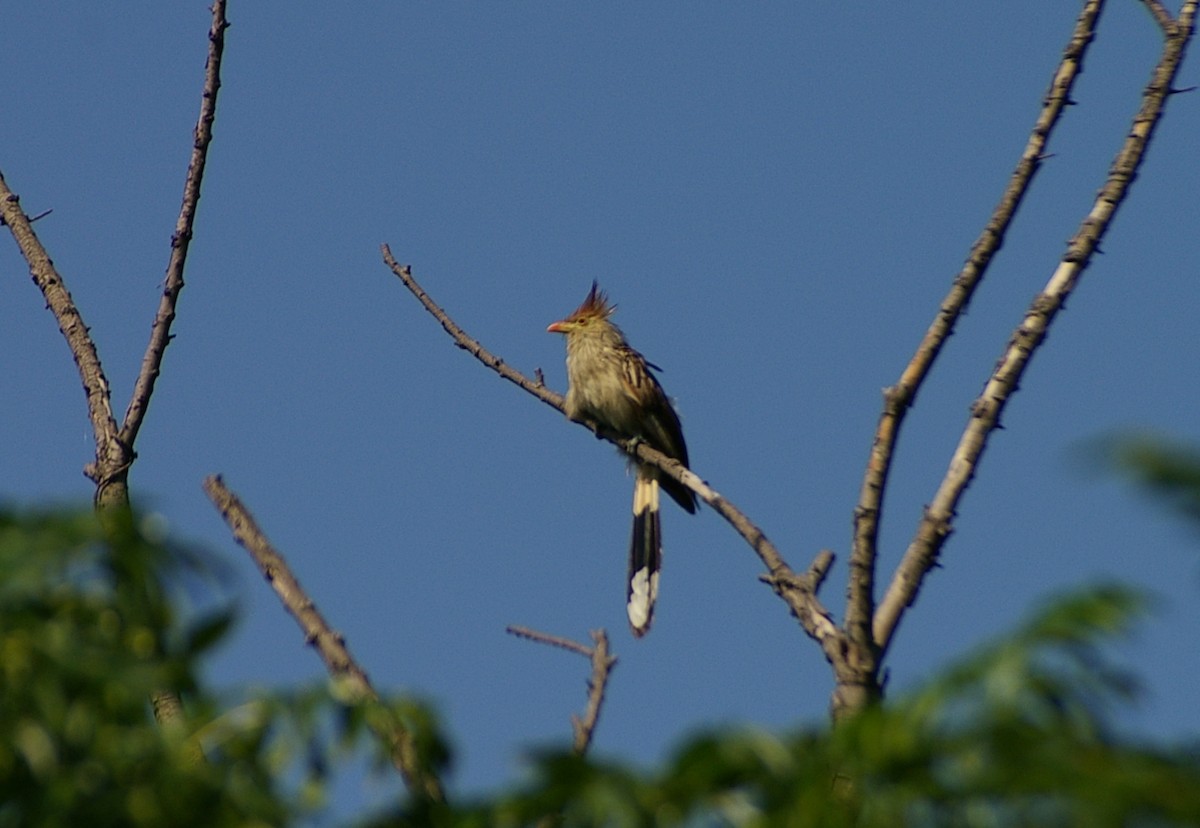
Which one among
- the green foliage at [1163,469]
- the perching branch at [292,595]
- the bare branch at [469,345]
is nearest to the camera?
the green foliage at [1163,469]

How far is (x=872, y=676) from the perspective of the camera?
3260 mm

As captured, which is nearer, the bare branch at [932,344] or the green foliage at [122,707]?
the green foliage at [122,707]

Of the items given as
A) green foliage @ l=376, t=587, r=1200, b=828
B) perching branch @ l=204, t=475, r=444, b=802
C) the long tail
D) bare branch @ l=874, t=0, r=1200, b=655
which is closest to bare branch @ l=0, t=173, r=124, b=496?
perching branch @ l=204, t=475, r=444, b=802

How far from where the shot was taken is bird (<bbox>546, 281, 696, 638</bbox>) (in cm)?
769

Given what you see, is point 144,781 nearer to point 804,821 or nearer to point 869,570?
point 804,821

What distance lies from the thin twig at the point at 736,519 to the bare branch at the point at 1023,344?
123mm

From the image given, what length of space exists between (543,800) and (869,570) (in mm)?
1748

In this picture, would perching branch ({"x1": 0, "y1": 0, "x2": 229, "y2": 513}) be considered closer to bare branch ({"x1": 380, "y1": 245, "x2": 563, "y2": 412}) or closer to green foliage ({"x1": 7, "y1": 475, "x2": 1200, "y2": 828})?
bare branch ({"x1": 380, "y1": 245, "x2": 563, "y2": 412})

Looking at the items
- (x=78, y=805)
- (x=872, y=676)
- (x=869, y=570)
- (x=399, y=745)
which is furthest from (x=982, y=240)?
(x=78, y=805)

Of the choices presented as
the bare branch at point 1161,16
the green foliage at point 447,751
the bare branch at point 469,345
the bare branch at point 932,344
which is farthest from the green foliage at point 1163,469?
the bare branch at point 469,345

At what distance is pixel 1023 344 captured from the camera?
3682 millimetres

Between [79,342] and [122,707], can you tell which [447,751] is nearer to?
[122,707]

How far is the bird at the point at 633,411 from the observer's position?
303 inches

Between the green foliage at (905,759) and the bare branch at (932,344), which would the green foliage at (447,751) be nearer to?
the green foliage at (905,759)
